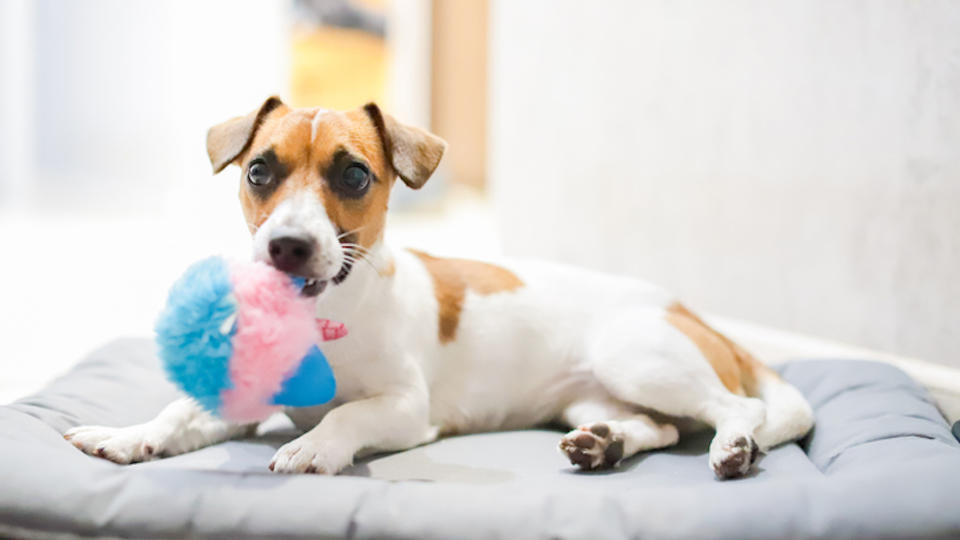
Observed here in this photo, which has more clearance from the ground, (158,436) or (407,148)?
(407,148)

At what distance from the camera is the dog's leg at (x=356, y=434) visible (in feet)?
5.97

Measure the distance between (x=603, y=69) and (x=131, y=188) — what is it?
733 centimetres

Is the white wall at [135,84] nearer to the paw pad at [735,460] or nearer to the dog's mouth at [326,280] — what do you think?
the dog's mouth at [326,280]

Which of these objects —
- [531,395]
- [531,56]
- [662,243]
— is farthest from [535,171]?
[531,395]

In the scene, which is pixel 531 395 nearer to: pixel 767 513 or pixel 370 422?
pixel 370 422

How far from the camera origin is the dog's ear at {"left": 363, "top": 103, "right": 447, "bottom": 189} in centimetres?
211

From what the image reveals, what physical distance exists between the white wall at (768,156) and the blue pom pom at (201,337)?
193 centimetres

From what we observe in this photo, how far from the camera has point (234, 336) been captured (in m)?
1.65

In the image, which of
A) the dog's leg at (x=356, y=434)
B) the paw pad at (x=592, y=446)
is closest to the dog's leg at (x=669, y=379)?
the paw pad at (x=592, y=446)

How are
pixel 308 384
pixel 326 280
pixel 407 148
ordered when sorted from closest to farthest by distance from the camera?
1. pixel 308 384
2. pixel 326 280
3. pixel 407 148

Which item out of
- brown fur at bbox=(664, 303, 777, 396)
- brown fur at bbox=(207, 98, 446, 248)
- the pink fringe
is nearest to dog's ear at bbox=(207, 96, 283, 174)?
brown fur at bbox=(207, 98, 446, 248)

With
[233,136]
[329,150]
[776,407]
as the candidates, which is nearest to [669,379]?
[776,407]

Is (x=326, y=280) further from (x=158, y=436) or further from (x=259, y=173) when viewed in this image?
(x=158, y=436)

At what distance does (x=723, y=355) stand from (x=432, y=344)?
0.77 meters
